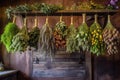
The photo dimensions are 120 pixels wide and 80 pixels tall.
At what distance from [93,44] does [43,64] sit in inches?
45.0

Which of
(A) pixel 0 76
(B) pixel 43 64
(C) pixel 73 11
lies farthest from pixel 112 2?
(A) pixel 0 76

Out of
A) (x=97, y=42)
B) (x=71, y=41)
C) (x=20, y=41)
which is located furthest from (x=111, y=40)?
(x=20, y=41)

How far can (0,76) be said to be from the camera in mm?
3129

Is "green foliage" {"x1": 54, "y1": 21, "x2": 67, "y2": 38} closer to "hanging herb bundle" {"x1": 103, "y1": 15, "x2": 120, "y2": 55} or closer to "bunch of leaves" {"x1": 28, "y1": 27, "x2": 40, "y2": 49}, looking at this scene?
"bunch of leaves" {"x1": 28, "y1": 27, "x2": 40, "y2": 49}

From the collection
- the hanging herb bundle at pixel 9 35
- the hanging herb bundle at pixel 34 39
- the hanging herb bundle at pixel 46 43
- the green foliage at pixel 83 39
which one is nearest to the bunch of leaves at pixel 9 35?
the hanging herb bundle at pixel 9 35

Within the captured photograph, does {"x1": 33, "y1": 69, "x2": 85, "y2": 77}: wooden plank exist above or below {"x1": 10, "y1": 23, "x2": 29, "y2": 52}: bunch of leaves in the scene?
below

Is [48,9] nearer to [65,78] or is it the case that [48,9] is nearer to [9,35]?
[9,35]

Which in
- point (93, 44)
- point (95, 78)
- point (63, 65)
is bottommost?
point (95, 78)

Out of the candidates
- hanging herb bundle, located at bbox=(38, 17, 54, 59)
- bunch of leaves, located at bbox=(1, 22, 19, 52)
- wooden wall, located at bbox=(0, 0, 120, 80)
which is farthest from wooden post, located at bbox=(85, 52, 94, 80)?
bunch of leaves, located at bbox=(1, 22, 19, 52)

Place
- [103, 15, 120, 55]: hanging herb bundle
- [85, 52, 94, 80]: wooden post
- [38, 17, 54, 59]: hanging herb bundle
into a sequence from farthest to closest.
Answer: [85, 52, 94, 80]: wooden post → [38, 17, 54, 59]: hanging herb bundle → [103, 15, 120, 55]: hanging herb bundle

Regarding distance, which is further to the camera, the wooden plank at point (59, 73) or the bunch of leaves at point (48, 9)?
the wooden plank at point (59, 73)

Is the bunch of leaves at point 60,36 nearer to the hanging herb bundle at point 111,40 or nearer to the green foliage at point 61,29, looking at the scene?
the green foliage at point 61,29

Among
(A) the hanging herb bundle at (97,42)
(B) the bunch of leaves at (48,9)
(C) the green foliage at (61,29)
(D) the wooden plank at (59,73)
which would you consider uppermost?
(B) the bunch of leaves at (48,9)

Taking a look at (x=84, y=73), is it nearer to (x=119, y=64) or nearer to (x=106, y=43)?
(x=119, y=64)
